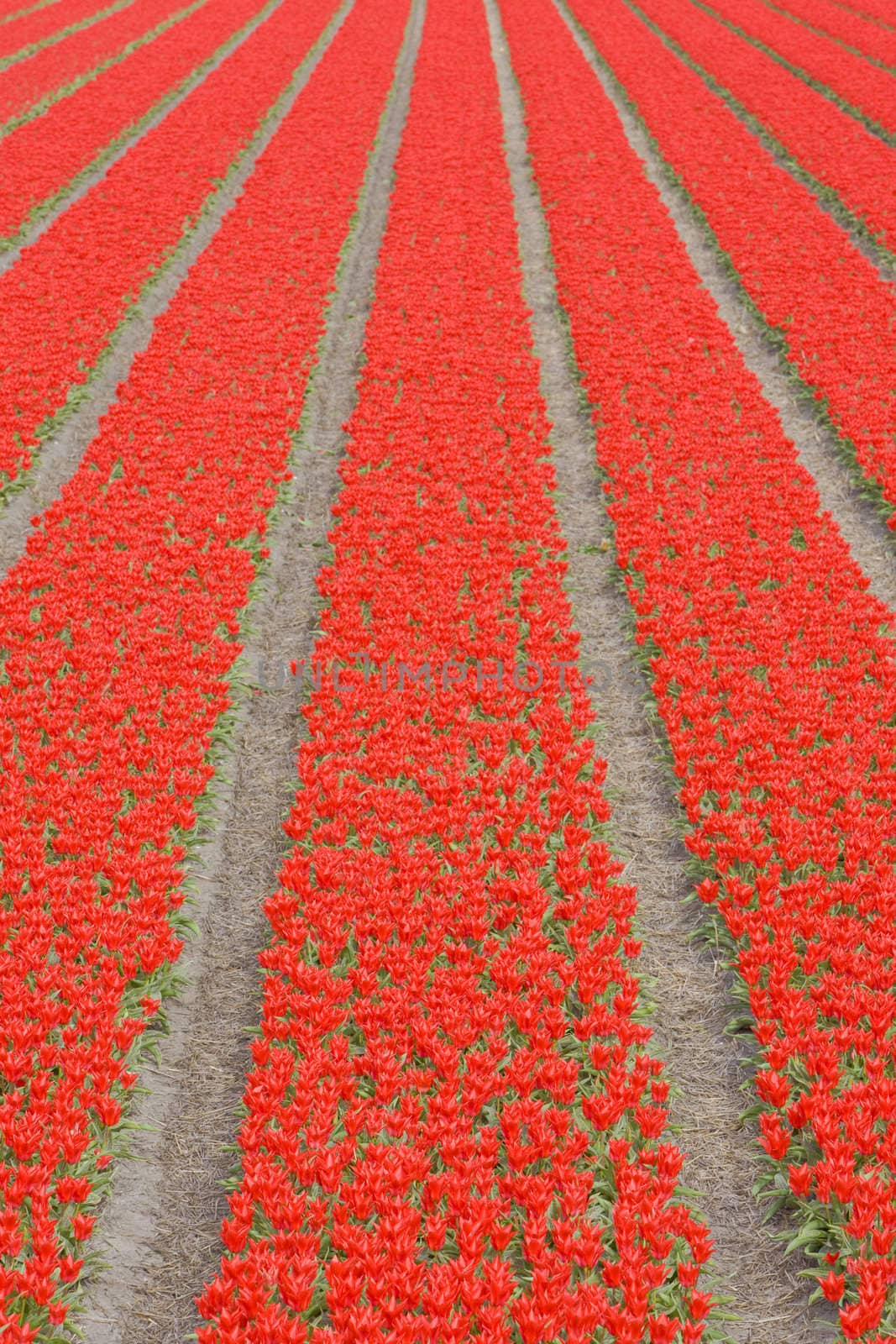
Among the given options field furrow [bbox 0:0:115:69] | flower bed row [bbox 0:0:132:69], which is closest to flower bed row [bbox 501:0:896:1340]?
flower bed row [bbox 0:0:132:69]

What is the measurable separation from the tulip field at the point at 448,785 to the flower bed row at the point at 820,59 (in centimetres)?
1006

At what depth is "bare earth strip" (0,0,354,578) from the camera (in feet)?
40.0

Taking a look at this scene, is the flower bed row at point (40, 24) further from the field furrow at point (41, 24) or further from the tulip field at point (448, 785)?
the tulip field at point (448, 785)

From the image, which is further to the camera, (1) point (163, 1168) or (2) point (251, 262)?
(2) point (251, 262)

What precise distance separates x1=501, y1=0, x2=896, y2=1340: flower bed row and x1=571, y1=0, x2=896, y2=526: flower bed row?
1.11 meters

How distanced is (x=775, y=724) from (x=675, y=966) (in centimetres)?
266

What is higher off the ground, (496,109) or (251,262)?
(496,109)

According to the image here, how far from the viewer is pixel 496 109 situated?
29.1m

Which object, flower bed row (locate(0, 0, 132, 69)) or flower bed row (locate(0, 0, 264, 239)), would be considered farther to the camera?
flower bed row (locate(0, 0, 132, 69))

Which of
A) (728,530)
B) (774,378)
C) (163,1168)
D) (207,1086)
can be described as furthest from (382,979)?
(774,378)

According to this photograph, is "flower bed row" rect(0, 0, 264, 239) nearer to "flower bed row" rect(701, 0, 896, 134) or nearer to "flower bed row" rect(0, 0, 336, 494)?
"flower bed row" rect(0, 0, 336, 494)

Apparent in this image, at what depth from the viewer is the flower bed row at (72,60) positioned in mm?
28750

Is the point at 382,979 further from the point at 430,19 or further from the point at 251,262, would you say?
the point at 430,19

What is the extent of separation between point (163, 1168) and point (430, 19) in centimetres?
4654
